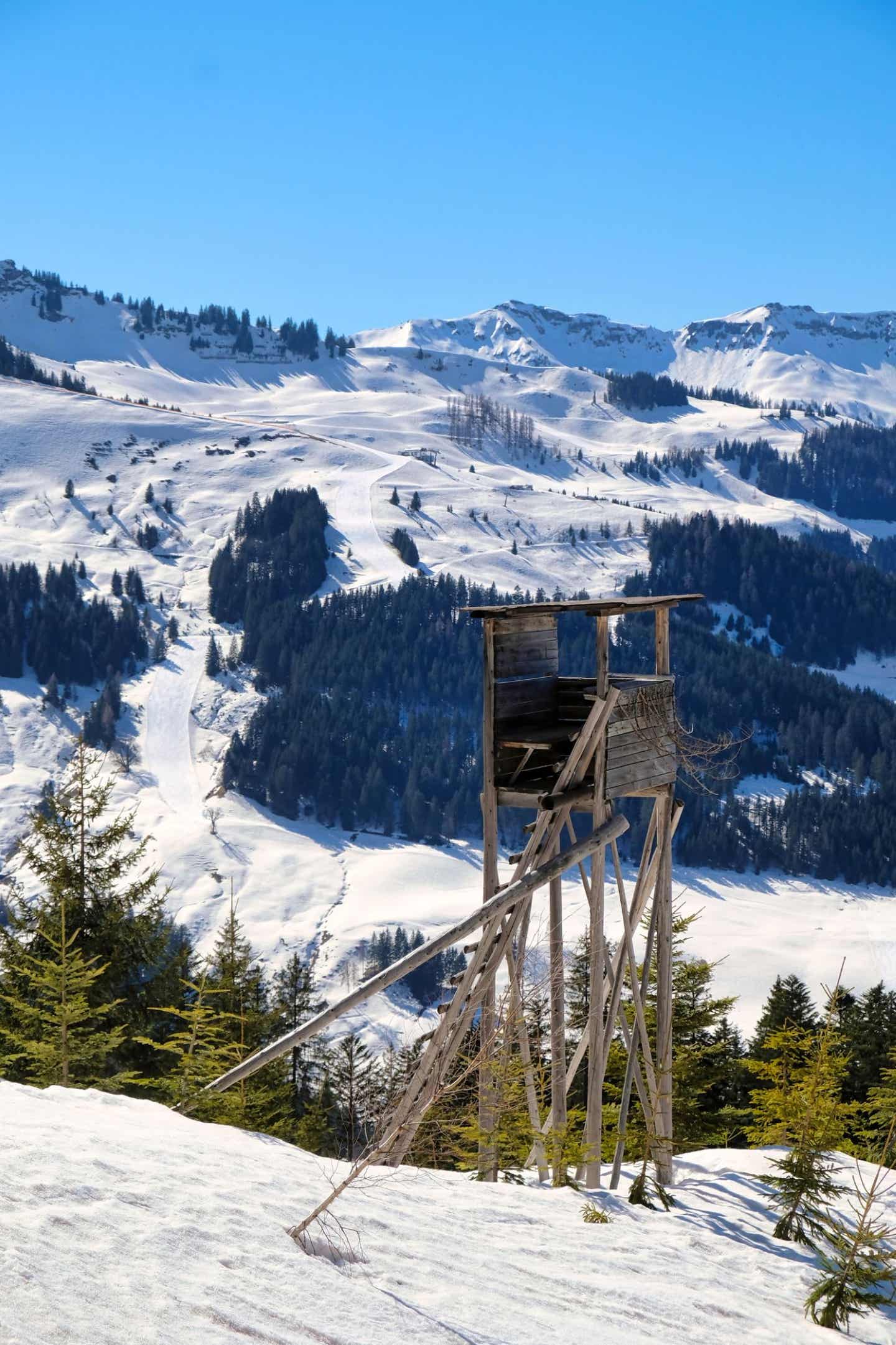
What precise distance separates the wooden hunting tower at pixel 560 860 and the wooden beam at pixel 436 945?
0.02 m

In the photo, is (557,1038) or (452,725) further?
(452,725)

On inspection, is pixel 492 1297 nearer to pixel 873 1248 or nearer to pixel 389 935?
pixel 873 1248

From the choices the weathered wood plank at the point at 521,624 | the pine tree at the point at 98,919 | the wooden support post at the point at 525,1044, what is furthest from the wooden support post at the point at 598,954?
the pine tree at the point at 98,919

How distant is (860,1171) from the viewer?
45.8ft

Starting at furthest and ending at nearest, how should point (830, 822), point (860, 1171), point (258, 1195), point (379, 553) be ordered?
point (379, 553), point (830, 822), point (860, 1171), point (258, 1195)


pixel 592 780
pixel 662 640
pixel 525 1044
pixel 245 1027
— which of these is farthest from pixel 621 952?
pixel 245 1027

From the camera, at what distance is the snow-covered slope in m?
6.68

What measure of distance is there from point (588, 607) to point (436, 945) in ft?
13.6

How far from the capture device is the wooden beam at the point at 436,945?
38.9 ft

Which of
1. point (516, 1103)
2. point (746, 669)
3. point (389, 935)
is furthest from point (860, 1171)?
point (746, 669)

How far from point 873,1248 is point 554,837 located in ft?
18.1

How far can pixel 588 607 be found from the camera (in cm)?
1373

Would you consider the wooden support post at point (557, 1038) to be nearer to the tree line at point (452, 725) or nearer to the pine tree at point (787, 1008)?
the pine tree at point (787, 1008)

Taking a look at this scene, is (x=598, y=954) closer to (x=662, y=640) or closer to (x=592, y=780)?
(x=592, y=780)
